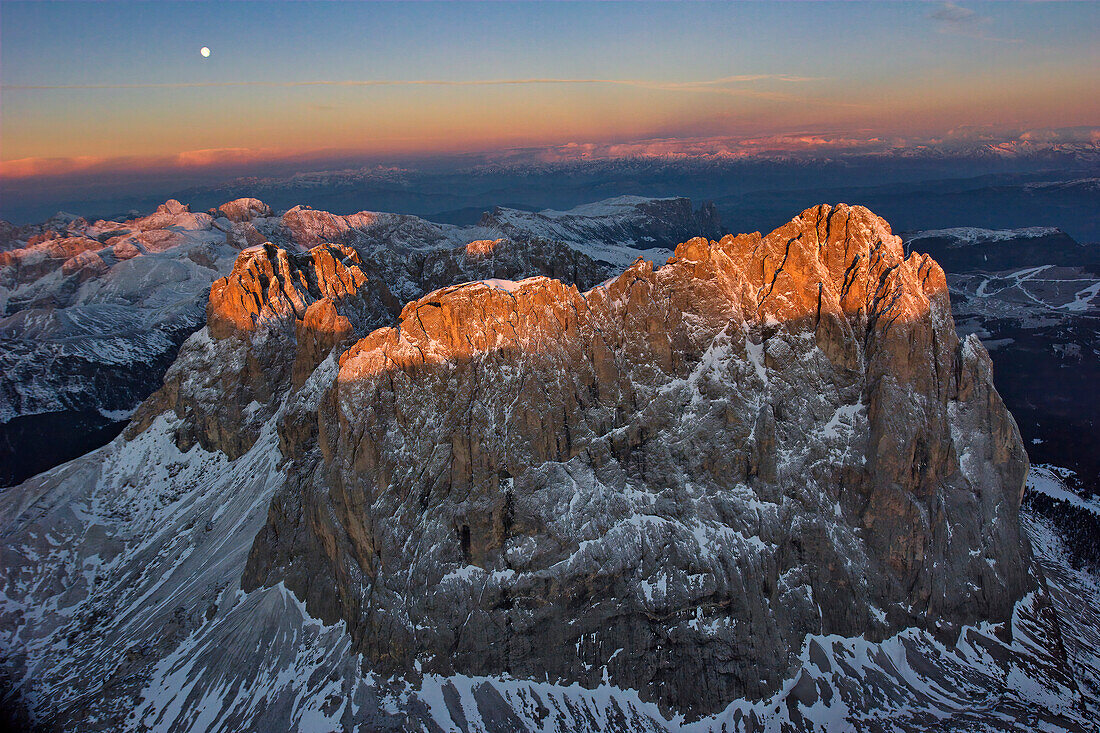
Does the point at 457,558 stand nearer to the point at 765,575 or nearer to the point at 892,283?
the point at 765,575

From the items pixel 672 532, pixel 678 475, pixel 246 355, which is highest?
pixel 246 355

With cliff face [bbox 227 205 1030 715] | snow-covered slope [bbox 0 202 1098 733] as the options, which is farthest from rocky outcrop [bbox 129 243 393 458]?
cliff face [bbox 227 205 1030 715]

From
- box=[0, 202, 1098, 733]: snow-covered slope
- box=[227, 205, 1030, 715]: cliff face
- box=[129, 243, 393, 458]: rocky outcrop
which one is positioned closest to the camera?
box=[0, 202, 1098, 733]: snow-covered slope

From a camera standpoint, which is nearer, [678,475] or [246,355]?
[678,475]

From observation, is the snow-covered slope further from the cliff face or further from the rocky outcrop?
the rocky outcrop

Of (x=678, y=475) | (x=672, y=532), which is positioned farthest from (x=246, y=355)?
(x=672, y=532)

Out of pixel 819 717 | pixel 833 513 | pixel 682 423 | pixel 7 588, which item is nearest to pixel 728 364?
pixel 682 423

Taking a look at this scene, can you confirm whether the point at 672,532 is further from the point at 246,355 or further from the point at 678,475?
the point at 246,355

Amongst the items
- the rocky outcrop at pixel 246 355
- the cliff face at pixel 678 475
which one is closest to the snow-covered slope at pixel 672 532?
the cliff face at pixel 678 475
